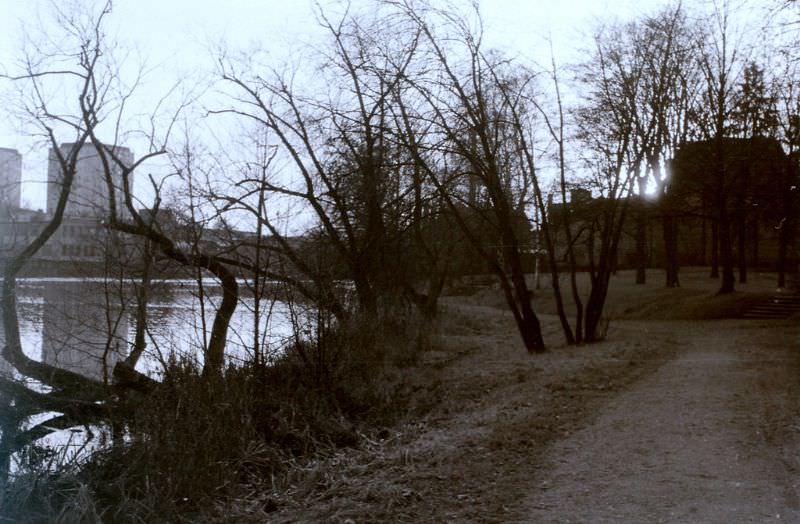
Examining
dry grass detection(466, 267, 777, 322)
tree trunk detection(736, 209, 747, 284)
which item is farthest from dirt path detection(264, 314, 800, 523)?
tree trunk detection(736, 209, 747, 284)

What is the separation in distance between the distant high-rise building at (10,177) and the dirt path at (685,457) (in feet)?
42.0

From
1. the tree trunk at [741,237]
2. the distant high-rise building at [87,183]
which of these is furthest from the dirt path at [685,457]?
the tree trunk at [741,237]

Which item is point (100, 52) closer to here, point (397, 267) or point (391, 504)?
point (397, 267)

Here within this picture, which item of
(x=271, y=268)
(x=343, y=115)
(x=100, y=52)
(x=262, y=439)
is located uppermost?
(x=100, y=52)

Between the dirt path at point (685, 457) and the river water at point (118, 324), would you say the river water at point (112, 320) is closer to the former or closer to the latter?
the river water at point (118, 324)

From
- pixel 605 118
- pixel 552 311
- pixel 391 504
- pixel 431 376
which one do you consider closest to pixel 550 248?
→ pixel 605 118

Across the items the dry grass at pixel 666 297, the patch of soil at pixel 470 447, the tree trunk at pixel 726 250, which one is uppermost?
the tree trunk at pixel 726 250

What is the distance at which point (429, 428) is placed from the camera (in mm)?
10891

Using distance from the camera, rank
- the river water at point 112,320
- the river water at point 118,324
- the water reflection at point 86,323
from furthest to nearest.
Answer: the water reflection at point 86,323 → the river water at point 112,320 → the river water at point 118,324

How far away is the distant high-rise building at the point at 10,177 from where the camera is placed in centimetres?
1684

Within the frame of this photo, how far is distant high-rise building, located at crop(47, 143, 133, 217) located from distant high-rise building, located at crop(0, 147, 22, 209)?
2.16 ft

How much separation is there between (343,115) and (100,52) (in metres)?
5.88

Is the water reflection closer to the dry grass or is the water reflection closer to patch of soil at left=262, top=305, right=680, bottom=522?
patch of soil at left=262, top=305, right=680, bottom=522

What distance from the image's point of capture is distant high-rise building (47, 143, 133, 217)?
58.5ft
